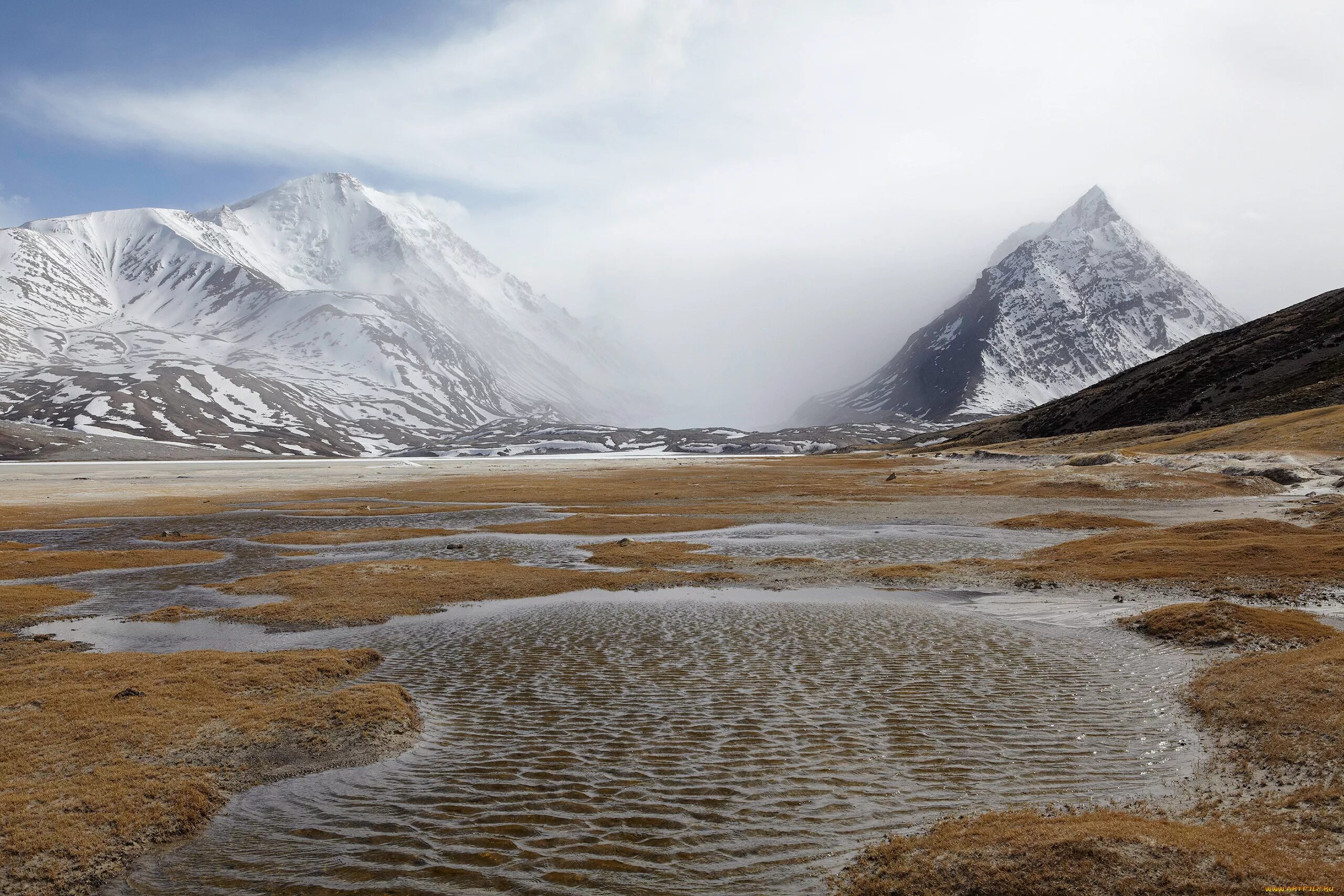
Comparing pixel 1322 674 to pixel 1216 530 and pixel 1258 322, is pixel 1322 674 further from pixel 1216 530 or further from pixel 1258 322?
pixel 1258 322

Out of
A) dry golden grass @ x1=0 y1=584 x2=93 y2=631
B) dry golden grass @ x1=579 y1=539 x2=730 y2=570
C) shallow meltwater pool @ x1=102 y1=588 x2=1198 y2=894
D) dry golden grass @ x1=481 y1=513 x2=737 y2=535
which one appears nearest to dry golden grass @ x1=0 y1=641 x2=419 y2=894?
shallow meltwater pool @ x1=102 y1=588 x2=1198 y2=894

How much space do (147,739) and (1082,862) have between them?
65.1 ft

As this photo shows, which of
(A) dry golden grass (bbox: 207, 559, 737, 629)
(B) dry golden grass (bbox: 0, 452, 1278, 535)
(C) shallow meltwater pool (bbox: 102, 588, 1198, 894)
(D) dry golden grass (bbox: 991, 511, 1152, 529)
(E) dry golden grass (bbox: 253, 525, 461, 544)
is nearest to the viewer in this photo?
(C) shallow meltwater pool (bbox: 102, 588, 1198, 894)

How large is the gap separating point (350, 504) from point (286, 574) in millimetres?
51645

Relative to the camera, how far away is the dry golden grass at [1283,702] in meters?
14.3

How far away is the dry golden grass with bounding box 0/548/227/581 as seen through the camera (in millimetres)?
44656

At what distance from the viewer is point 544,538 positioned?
59.8m

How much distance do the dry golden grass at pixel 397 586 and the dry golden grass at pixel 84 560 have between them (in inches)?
428

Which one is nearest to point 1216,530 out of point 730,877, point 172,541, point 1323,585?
point 1323,585

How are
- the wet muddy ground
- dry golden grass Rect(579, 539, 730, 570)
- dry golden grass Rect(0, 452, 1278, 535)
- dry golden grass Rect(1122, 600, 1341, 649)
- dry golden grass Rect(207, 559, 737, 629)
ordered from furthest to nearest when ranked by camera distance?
1. dry golden grass Rect(0, 452, 1278, 535)
2. dry golden grass Rect(579, 539, 730, 570)
3. dry golden grass Rect(207, 559, 737, 629)
4. dry golden grass Rect(1122, 600, 1341, 649)
5. the wet muddy ground

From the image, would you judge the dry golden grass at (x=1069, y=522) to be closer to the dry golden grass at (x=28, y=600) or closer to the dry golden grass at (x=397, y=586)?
the dry golden grass at (x=397, y=586)

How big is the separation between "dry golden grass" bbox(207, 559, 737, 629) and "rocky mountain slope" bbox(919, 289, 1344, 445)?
132622 mm

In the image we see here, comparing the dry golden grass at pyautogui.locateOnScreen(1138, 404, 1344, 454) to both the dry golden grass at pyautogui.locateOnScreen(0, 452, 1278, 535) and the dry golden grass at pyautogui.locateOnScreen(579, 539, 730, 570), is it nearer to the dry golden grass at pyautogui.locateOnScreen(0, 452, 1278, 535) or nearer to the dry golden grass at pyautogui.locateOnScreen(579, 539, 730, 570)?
the dry golden grass at pyautogui.locateOnScreen(0, 452, 1278, 535)

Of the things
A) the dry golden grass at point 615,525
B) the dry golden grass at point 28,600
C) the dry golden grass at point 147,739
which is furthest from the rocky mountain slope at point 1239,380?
the dry golden grass at point 28,600
